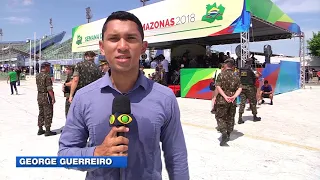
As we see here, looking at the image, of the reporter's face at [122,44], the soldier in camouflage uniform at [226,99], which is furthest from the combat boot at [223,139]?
the reporter's face at [122,44]

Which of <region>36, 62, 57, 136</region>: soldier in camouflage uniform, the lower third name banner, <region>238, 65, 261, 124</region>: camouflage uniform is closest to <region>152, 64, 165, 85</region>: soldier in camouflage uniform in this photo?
<region>238, 65, 261, 124</region>: camouflage uniform

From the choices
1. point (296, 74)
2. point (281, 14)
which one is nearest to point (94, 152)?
point (281, 14)

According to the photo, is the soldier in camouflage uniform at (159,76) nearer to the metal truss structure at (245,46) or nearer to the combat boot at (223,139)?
the metal truss structure at (245,46)

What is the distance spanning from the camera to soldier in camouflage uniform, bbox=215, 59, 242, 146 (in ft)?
16.5

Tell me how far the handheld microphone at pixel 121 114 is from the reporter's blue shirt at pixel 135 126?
0.13 m

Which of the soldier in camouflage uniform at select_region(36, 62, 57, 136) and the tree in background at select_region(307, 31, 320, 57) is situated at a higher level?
the tree in background at select_region(307, 31, 320, 57)

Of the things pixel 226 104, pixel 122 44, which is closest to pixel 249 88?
pixel 226 104

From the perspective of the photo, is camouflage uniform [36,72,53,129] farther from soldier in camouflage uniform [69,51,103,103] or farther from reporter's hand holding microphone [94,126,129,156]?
reporter's hand holding microphone [94,126,129,156]

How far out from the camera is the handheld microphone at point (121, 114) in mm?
1052

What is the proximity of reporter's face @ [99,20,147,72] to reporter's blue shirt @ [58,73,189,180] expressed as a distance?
134 mm

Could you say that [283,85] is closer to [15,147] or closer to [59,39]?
[15,147]

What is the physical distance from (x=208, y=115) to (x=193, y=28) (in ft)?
17.9

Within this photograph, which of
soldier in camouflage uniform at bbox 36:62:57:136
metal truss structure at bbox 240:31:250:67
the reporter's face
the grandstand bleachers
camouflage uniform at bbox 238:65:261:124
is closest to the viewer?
the reporter's face

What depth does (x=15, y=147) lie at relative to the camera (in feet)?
16.1
